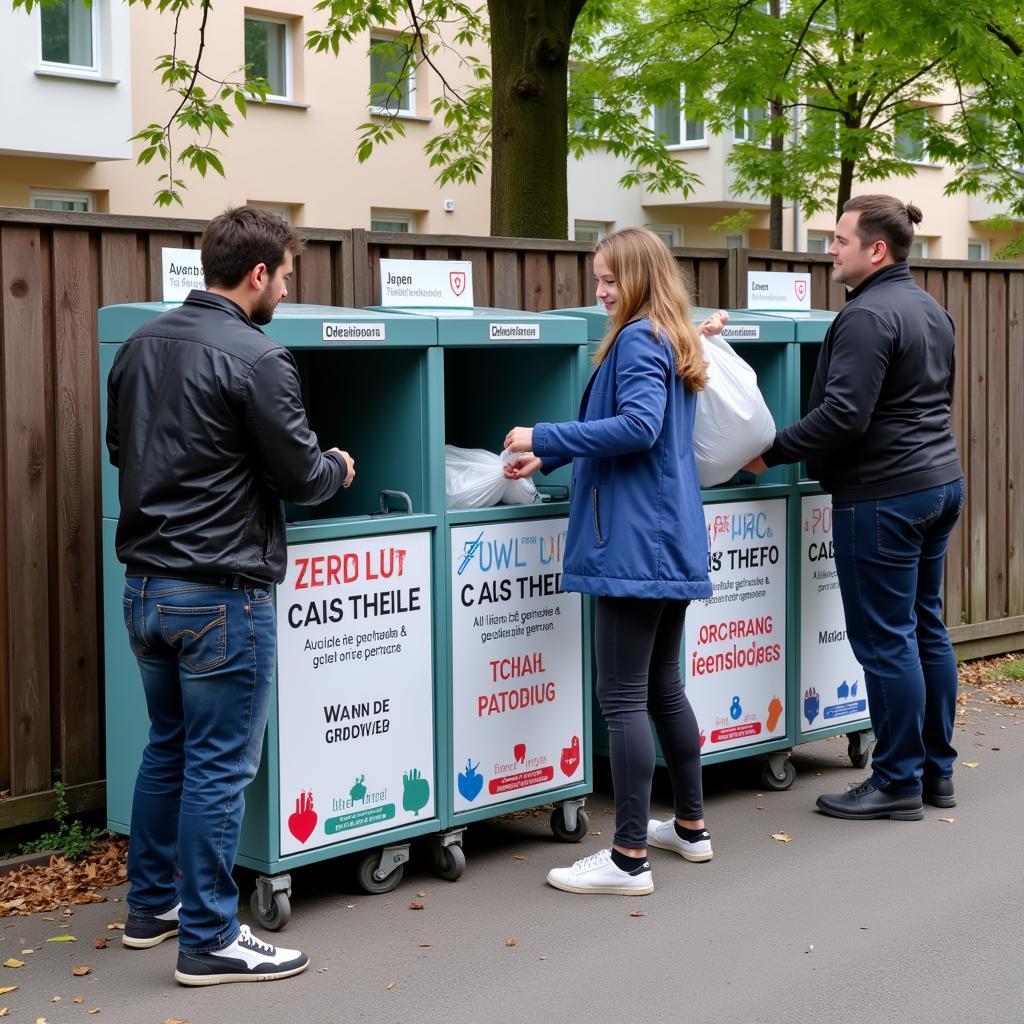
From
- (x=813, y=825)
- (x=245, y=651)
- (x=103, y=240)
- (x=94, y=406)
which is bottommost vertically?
(x=813, y=825)

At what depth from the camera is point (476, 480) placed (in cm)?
506

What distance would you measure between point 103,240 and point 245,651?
1836 millimetres

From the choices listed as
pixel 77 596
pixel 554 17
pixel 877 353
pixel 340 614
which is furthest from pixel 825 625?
pixel 554 17

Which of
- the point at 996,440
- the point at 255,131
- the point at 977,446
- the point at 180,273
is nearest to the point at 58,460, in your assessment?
the point at 180,273

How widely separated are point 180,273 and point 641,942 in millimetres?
2413

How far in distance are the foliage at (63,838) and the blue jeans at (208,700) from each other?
116 centimetres

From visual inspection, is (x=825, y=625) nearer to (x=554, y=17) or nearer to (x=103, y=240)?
(x=103, y=240)

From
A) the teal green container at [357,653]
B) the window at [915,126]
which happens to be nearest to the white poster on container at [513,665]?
the teal green container at [357,653]

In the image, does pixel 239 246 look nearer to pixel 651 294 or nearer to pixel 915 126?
pixel 651 294

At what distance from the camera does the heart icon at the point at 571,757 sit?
5301 millimetres

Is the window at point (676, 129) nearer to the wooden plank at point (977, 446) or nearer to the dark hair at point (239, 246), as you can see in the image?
the wooden plank at point (977, 446)

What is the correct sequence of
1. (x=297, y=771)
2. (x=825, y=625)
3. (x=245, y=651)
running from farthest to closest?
(x=825, y=625), (x=297, y=771), (x=245, y=651)

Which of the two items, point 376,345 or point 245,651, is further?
point 376,345

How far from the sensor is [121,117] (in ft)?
66.1
